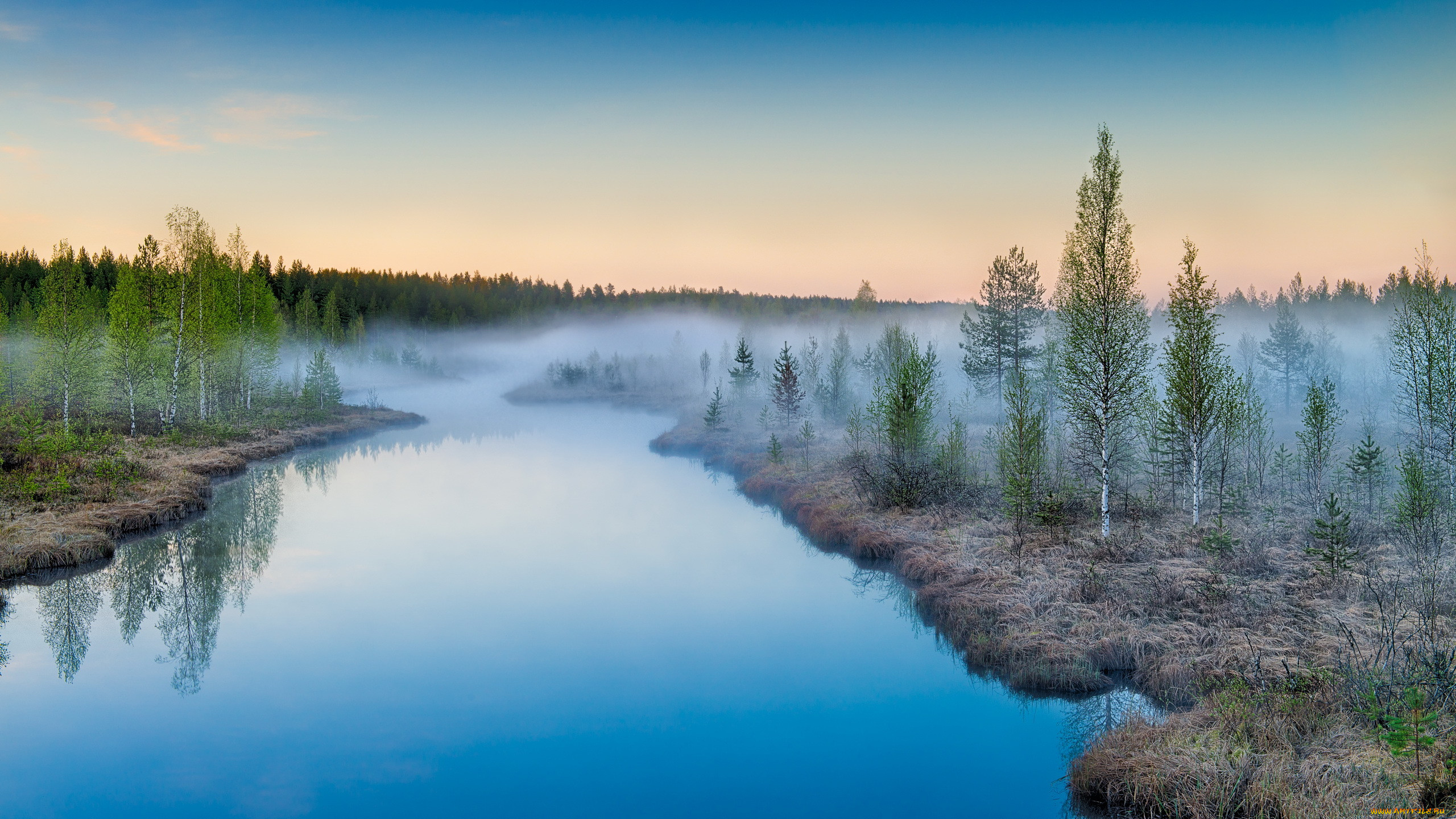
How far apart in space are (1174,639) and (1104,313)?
33.7ft

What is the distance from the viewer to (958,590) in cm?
1873

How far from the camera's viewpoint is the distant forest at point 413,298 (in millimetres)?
81688

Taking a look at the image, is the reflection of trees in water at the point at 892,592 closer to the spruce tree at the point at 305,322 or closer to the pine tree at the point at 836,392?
the pine tree at the point at 836,392

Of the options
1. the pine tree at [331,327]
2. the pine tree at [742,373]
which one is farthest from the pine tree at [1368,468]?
the pine tree at [331,327]

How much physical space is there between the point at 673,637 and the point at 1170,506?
19074 millimetres

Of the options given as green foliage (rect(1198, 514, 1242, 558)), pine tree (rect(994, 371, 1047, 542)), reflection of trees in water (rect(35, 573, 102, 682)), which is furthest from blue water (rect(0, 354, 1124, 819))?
green foliage (rect(1198, 514, 1242, 558))

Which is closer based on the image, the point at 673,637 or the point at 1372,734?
the point at 1372,734

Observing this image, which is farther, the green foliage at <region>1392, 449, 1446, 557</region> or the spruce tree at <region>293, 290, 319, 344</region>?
the spruce tree at <region>293, 290, 319, 344</region>

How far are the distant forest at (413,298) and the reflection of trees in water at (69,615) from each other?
48626 millimetres

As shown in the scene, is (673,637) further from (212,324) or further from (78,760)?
(212,324)

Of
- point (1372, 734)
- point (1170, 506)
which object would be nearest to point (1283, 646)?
point (1372, 734)

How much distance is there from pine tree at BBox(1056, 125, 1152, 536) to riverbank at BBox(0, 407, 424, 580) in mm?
28985

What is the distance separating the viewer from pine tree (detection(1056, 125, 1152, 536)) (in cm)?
2125

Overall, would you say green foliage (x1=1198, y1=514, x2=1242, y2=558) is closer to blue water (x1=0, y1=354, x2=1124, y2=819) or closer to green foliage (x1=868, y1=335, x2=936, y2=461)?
blue water (x1=0, y1=354, x2=1124, y2=819)
